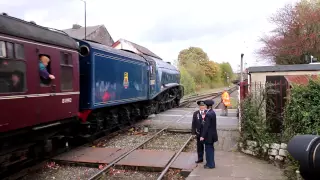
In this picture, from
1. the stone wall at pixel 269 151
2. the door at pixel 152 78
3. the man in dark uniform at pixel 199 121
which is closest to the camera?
the man in dark uniform at pixel 199 121

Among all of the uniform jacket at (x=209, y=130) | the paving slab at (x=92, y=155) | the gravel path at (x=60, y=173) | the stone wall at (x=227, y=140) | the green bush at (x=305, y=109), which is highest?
Result: the green bush at (x=305, y=109)

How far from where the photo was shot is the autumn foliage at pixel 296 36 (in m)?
27.1

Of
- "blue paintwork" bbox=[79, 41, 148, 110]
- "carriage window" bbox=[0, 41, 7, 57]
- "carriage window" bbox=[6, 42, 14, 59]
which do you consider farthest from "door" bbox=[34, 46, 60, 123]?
"blue paintwork" bbox=[79, 41, 148, 110]

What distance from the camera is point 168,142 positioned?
10.6 m

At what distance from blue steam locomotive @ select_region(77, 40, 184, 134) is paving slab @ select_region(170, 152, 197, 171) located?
120 inches

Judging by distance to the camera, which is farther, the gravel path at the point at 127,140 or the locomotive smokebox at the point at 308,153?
the gravel path at the point at 127,140

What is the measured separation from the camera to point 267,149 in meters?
7.85

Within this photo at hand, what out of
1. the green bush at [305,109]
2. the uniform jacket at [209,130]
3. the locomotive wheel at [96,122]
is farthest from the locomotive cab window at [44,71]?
the green bush at [305,109]

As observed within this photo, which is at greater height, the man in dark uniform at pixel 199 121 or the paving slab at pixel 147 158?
the man in dark uniform at pixel 199 121

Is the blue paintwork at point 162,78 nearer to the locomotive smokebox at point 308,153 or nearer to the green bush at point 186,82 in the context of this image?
the locomotive smokebox at point 308,153

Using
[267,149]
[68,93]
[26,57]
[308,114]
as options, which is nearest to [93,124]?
[68,93]

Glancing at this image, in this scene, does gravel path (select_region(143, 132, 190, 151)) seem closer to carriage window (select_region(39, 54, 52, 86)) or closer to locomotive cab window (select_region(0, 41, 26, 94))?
carriage window (select_region(39, 54, 52, 86))

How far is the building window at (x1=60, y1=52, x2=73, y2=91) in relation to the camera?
797 cm

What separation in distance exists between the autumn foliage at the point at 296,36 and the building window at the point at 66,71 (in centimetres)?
2215
